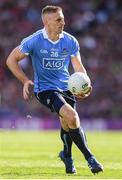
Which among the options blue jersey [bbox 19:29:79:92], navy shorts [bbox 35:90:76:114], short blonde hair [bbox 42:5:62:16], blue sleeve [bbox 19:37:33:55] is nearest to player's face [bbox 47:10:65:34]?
short blonde hair [bbox 42:5:62:16]

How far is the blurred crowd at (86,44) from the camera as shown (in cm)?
2778

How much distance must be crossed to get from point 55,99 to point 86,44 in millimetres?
19201

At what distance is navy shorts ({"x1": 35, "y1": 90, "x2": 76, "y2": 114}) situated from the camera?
10086 mm

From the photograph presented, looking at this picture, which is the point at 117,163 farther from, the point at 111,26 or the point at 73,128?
the point at 111,26

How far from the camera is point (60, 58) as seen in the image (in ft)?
34.7

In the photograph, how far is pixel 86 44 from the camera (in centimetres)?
2928

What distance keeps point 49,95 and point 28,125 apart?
18265 millimetres

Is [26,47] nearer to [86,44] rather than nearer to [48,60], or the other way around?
[48,60]

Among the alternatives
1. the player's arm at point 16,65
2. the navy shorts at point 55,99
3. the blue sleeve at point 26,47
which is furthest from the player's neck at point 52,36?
the navy shorts at point 55,99

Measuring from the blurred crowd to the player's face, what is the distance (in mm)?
16526

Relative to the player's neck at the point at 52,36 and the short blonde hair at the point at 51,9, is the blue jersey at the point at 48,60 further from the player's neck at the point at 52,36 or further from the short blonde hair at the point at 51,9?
the short blonde hair at the point at 51,9

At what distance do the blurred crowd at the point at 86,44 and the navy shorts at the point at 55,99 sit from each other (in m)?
16.3

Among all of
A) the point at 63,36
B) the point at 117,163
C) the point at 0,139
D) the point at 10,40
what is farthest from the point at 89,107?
the point at 63,36

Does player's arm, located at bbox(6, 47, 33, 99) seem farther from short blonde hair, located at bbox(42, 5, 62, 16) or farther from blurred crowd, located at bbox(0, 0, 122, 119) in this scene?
blurred crowd, located at bbox(0, 0, 122, 119)
